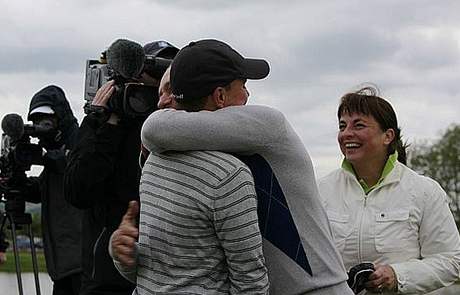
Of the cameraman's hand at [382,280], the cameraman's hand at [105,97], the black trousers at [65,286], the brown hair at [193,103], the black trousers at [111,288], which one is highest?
the brown hair at [193,103]

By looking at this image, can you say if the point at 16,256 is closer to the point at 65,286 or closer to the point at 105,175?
the point at 65,286

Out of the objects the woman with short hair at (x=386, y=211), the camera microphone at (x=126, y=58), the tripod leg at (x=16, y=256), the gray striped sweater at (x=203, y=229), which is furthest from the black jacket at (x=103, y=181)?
the tripod leg at (x=16, y=256)

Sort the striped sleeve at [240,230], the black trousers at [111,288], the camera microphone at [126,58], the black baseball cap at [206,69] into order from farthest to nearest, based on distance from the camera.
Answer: the black trousers at [111,288], the camera microphone at [126,58], the black baseball cap at [206,69], the striped sleeve at [240,230]

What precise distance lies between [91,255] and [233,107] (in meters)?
1.39

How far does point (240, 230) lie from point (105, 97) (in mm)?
1370

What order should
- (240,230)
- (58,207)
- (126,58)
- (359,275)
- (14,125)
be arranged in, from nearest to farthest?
(240,230)
(359,275)
(126,58)
(14,125)
(58,207)

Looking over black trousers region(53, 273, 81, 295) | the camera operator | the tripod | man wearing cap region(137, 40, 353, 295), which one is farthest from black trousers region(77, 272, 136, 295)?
the tripod

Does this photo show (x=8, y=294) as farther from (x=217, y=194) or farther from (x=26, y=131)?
(x=217, y=194)

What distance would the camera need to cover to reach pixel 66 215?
5.38 m

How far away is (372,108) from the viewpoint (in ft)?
12.8

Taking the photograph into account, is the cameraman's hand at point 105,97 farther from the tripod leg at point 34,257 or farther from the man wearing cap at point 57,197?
the tripod leg at point 34,257

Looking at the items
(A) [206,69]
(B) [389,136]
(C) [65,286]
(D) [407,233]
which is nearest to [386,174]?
(B) [389,136]

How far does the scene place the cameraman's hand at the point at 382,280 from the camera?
12.1 ft

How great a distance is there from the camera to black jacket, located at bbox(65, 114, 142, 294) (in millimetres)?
3814
